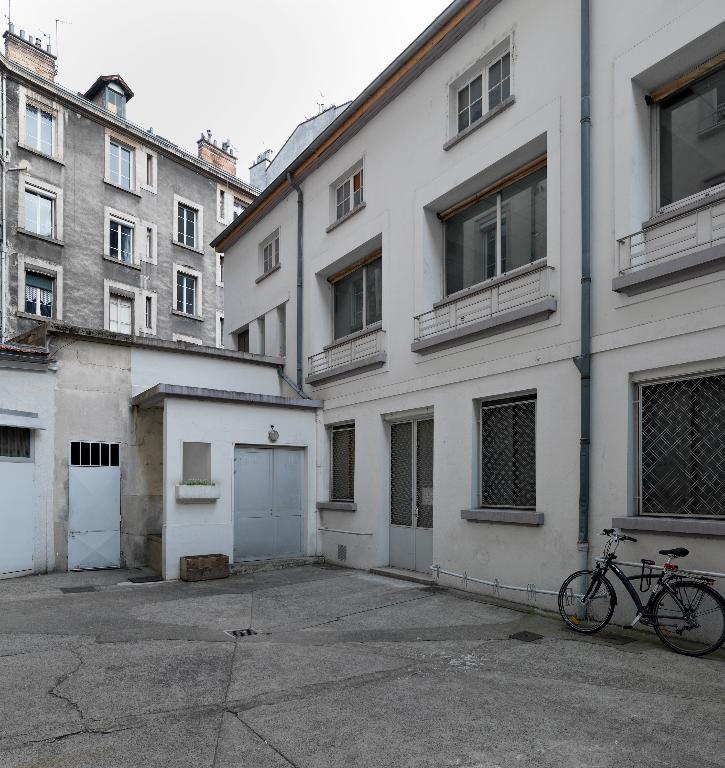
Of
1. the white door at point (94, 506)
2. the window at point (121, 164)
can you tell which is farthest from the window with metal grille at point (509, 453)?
the window at point (121, 164)

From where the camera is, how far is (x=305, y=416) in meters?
13.4

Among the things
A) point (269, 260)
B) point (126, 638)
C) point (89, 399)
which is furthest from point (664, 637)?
point (269, 260)

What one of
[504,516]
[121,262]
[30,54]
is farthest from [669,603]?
[30,54]

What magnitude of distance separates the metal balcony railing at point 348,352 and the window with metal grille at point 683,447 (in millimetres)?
5323

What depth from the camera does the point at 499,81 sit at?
9719mm

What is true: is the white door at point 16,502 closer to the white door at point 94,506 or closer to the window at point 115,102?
the white door at point 94,506

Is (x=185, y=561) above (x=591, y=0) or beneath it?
beneath

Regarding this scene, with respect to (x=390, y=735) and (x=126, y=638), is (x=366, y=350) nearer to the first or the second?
(x=126, y=638)

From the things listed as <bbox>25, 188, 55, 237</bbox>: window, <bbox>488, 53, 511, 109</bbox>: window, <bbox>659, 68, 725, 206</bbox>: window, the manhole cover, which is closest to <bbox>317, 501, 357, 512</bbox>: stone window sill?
the manhole cover

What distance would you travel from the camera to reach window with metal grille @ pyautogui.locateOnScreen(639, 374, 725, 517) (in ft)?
22.3

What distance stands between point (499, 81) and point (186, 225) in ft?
65.8

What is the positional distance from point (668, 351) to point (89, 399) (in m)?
9.92

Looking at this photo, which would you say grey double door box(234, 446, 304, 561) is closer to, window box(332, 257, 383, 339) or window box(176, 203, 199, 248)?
window box(332, 257, 383, 339)

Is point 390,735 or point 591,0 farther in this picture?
point 591,0
